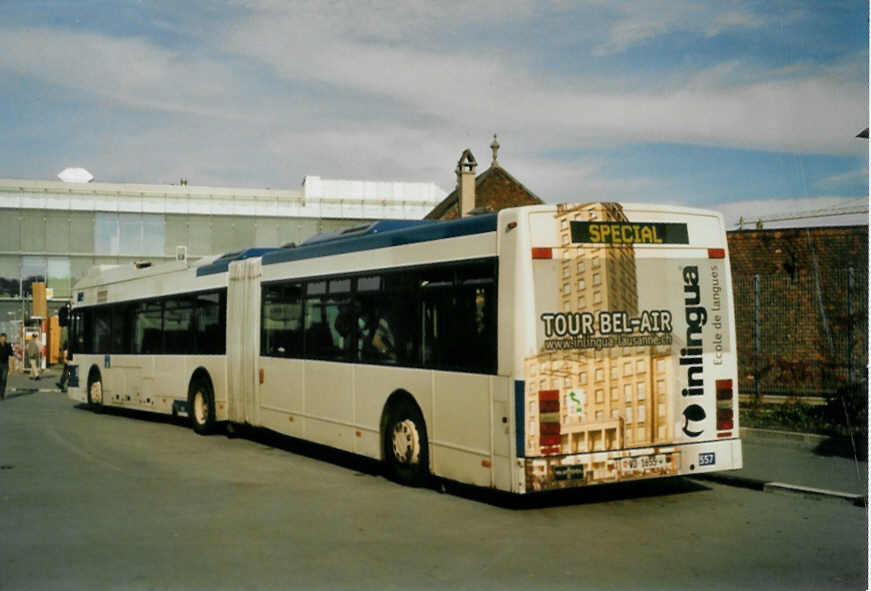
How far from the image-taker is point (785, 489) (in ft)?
34.5

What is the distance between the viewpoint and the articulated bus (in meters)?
9.15

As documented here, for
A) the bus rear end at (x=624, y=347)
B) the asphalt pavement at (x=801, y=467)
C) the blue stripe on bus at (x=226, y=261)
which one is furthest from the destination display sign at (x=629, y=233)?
the blue stripe on bus at (x=226, y=261)

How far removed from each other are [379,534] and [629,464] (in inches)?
103

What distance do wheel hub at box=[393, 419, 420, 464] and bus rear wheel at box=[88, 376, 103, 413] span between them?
12.8 m

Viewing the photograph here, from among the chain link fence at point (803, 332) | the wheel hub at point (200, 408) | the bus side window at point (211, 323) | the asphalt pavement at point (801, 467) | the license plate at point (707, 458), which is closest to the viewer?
the license plate at point (707, 458)

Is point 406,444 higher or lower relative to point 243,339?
lower

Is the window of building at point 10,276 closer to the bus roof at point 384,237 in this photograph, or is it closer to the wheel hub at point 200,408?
the wheel hub at point 200,408

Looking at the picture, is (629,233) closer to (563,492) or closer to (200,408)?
(563,492)

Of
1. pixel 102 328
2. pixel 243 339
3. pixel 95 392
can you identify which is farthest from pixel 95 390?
pixel 243 339

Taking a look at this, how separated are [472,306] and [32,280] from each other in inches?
2018

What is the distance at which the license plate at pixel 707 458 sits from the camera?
991cm

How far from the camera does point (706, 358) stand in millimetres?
10016

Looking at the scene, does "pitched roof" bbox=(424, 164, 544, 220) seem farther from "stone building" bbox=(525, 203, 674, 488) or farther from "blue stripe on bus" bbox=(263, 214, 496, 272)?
"stone building" bbox=(525, 203, 674, 488)

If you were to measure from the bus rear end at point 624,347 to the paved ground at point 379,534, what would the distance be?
23.8 inches
